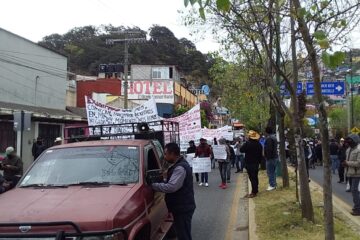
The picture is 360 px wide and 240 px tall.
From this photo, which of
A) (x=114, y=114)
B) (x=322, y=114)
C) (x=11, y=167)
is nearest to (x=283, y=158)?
(x=114, y=114)

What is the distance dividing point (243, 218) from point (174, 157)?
4.84 meters

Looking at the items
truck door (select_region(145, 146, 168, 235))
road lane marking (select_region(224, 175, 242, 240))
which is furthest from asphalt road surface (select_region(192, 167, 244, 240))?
truck door (select_region(145, 146, 168, 235))

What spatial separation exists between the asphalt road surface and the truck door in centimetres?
201

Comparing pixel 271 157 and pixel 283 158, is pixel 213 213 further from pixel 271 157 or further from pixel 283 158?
pixel 283 158

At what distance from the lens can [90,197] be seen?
19.1 ft

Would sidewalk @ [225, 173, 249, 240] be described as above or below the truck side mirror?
below

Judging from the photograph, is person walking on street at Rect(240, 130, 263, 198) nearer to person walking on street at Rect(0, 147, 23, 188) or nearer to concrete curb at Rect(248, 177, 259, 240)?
concrete curb at Rect(248, 177, 259, 240)

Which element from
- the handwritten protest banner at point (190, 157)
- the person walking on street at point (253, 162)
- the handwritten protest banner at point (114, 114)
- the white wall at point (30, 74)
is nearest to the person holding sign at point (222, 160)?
the handwritten protest banner at point (190, 157)

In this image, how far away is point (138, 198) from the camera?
20.5 ft

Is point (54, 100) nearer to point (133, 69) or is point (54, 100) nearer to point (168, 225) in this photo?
point (168, 225)

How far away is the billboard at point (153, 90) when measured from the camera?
61438 mm

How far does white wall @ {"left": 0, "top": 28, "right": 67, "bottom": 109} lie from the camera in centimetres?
2798

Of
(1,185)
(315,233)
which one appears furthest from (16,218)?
(315,233)

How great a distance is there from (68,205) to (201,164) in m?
11.7
